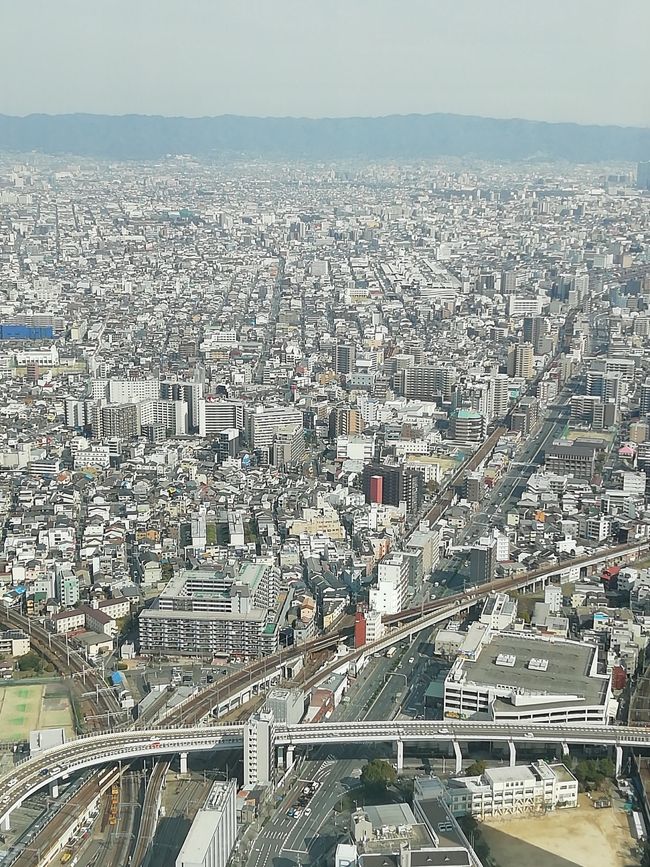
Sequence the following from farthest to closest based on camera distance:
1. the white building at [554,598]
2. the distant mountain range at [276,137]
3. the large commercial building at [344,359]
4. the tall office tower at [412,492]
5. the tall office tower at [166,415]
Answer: the distant mountain range at [276,137] < the large commercial building at [344,359] < the tall office tower at [166,415] < the tall office tower at [412,492] < the white building at [554,598]

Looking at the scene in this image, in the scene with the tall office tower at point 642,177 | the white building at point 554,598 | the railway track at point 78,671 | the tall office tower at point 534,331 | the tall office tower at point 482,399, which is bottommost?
the railway track at point 78,671

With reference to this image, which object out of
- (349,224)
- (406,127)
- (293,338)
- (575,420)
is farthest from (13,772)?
(406,127)

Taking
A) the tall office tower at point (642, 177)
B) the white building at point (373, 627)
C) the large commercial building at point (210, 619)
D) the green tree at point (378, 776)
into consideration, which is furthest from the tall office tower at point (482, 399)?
the tall office tower at point (642, 177)

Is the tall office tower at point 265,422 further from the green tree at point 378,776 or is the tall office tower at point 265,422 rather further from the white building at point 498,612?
the green tree at point 378,776

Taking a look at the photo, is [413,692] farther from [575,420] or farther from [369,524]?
[575,420]

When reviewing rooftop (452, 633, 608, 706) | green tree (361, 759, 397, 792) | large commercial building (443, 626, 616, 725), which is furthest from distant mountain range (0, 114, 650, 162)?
green tree (361, 759, 397, 792)

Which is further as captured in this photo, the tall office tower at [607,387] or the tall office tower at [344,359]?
the tall office tower at [344,359]

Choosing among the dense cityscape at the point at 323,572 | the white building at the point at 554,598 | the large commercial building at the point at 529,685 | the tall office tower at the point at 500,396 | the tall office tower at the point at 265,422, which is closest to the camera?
the dense cityscape at the point at 323,572
